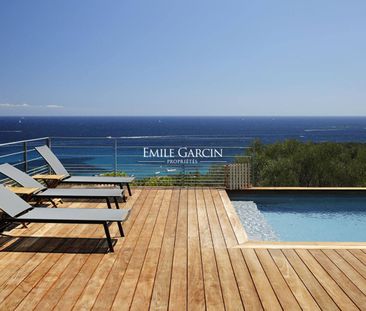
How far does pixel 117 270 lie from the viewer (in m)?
3.27

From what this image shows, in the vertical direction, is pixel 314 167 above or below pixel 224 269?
below

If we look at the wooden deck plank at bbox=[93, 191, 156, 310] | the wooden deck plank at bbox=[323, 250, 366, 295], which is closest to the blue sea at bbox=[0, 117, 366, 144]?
the wooden deck plank at bbox=[93, 191, 156, 310]

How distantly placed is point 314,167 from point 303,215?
3.08 metres

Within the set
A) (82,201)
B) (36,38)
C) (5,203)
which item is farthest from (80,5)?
(36,38)

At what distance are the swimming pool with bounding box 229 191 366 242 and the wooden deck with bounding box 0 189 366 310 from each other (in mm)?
1272

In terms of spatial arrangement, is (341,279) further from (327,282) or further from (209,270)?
(209,270)

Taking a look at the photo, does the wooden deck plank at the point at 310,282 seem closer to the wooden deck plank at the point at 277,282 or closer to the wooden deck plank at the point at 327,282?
the wooden deck plank at the point at 327,282

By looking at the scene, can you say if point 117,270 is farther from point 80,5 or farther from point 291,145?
point 80,5

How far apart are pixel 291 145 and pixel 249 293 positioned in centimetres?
783

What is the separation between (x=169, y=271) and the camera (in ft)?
10.6

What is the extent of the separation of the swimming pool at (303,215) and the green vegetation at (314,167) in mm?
1866

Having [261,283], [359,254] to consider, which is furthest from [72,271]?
[359,254]

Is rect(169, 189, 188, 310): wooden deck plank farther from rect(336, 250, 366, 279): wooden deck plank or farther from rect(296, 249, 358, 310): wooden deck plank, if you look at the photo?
rect(336, 250, 366, 279): wooden deck plank

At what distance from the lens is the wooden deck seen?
2.70 m
